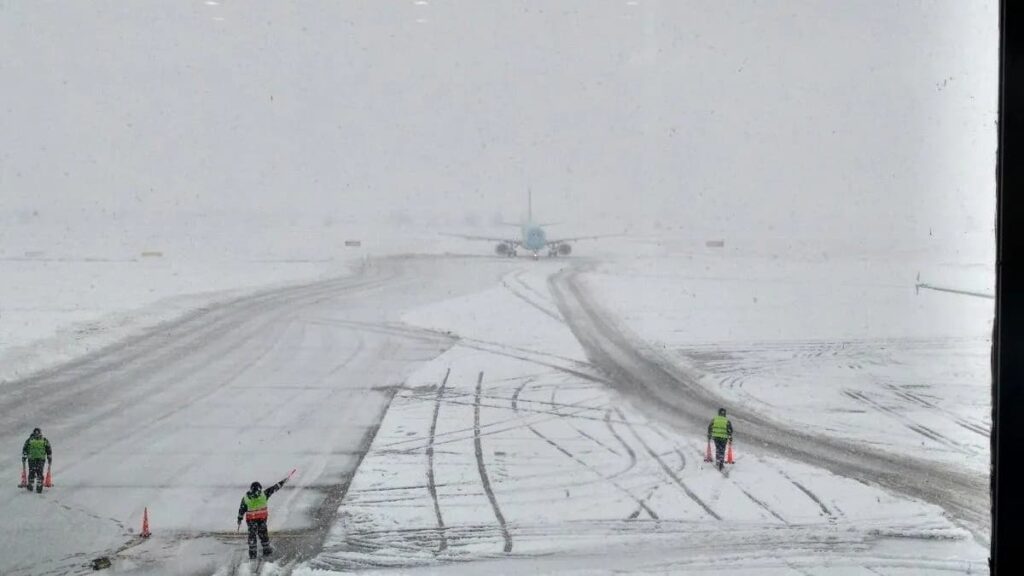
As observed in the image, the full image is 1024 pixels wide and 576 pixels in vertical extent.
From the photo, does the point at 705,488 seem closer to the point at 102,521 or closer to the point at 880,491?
the point at 880,491

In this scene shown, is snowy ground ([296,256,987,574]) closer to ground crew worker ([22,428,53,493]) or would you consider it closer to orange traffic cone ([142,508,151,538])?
orange traffic cone ([142,508,151,538])

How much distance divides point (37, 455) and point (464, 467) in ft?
15.7

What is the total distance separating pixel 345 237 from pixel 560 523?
50.2 meters

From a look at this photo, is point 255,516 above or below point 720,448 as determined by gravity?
above

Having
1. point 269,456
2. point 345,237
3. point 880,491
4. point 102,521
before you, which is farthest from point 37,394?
point 345,237

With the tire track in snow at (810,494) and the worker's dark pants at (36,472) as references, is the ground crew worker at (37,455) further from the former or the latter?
the tire track in snow at (810,494)

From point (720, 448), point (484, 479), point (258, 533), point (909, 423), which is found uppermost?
point (258, 533)

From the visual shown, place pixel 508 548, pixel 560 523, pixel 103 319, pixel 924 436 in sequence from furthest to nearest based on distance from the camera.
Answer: pixel 103 319, pixel 924 436, pixel 560 523, pixel 508 548

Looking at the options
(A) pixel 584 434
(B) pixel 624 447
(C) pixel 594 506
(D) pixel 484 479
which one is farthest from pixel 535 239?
(C) pixel 594 506

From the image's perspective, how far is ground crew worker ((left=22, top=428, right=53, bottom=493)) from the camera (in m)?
8.31

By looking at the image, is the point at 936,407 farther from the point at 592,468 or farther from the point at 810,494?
the point at 592,468

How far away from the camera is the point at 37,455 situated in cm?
841

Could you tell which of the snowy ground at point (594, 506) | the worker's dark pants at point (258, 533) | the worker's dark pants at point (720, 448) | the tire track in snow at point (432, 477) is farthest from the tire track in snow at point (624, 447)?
the worker's dark pants at point (258, 533)

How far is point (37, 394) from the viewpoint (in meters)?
12.6
